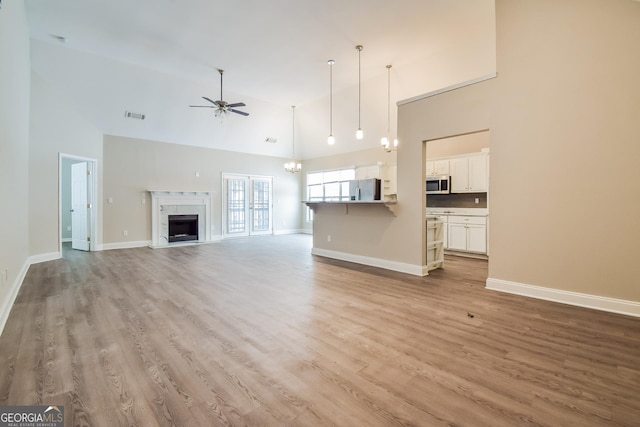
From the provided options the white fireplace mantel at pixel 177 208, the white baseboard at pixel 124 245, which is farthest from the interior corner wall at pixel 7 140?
the white fireplace mantel at pixel 177 208

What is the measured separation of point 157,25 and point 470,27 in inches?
202

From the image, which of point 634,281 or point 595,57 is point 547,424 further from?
point 595,57

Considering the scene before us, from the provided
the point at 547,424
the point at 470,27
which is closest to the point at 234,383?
the point at 547,424

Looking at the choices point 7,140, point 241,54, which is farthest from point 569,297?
point 7,140

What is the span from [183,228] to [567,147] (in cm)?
882

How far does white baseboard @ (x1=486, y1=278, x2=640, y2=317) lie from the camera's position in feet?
9.81

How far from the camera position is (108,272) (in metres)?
4.78

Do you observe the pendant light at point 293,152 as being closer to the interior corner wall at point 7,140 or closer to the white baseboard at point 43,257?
the white baseboard at point 43,257

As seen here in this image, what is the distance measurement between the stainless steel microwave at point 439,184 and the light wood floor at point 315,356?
11.0 ft

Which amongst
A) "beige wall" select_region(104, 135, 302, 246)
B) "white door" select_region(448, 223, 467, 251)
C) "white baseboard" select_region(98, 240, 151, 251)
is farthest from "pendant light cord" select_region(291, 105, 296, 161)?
"white door" select_region(448, 223, 467, 251)

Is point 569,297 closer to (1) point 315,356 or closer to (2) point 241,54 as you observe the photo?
(1) point 315,356

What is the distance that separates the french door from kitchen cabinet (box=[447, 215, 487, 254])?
6.48 meters

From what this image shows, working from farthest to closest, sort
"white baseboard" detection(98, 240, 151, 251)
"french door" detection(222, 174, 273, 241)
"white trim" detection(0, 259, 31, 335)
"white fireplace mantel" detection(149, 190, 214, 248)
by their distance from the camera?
"french door" detection(222, 174, 273, 241), "white fireplace mantel" detection(149, 190, 214, 248), "white baseboard" detection(98, 240, 151, 251), "white trim" detection(0, 259, 31, 335)

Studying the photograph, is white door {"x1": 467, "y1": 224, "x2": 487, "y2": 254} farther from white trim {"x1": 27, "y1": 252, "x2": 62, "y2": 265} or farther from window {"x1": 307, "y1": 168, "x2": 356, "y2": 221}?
white trim {"x1": 27, "y1": 252, "x2": 62, "y2": 265}
